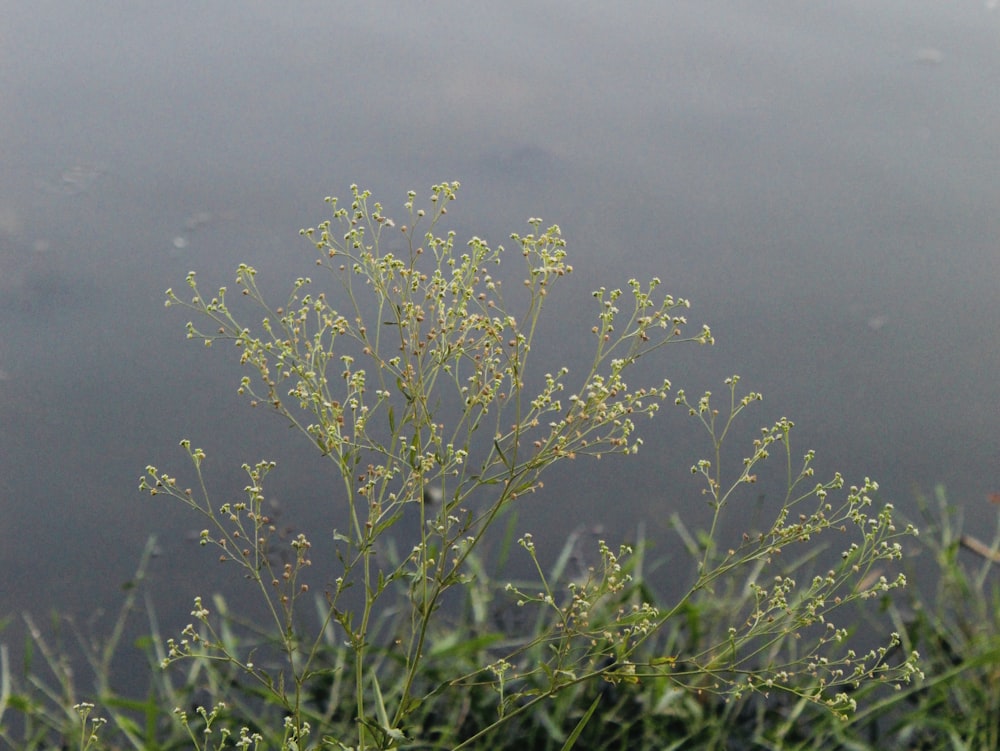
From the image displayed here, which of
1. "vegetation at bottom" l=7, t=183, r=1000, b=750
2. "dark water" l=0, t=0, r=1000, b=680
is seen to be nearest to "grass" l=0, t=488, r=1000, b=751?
"vegetation at bottom" l=7, t=183, r=1000, b=750

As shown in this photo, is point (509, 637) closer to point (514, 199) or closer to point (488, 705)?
point (488, 705)

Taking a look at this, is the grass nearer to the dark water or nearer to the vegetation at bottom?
the vegetation at bottom

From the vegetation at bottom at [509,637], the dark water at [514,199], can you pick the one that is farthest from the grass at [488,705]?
the dark water at [514,199]

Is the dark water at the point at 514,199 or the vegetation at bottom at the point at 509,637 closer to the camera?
the vegetation at bottom at the point at 509,637

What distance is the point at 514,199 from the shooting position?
153 inches

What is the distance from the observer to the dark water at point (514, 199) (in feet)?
9.94

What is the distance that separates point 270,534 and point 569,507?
30.6 inches

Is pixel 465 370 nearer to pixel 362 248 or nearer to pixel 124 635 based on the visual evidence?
pixel 124 635

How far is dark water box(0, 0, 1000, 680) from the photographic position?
9.94 ft

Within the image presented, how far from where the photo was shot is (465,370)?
3.24 m

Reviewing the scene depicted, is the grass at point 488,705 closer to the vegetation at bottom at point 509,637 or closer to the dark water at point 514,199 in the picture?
the vegetation at bottom at point 509,637

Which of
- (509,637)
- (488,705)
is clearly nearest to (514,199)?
(509,637)

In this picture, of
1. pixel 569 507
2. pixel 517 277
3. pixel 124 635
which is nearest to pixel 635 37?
pixel 517 277

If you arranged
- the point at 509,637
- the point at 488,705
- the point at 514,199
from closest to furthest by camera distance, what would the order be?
the point at 488,705 < the point at 509,637 < the point at 514,199
